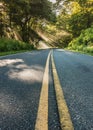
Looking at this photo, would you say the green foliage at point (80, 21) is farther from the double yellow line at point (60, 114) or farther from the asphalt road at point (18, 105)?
the double yellow line at point (60, 114)

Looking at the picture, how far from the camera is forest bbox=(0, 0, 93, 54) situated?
32438 mm

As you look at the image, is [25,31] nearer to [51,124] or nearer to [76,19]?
[76,19]

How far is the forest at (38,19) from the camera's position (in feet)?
106

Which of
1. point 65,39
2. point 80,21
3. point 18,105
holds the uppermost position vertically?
point 80,21

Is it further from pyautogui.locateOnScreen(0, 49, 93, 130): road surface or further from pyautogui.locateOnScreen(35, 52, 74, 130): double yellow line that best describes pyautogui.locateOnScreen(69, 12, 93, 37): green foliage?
pyautogui.locateOnScreen(35, 52, 74, 130): double yellow line

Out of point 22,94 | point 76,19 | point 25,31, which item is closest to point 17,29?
point 25,31

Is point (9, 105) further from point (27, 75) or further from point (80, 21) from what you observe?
point (80, 21)

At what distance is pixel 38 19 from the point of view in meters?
46.2

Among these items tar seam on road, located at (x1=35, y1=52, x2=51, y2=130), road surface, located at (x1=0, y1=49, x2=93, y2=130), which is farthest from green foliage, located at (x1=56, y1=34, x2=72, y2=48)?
tar seam on road, located at (x1=35, y1=52, x2=51, y2=130)

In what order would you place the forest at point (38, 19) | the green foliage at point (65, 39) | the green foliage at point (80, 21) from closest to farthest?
the forest at point (38, 19) → the green foliage at point (80, 21) → the green foliage at point (65, 39)

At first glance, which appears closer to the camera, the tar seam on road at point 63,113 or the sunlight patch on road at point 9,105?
the tar seam on road at point 63,113

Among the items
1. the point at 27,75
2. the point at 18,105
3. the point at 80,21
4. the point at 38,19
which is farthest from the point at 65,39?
the point at 18,105

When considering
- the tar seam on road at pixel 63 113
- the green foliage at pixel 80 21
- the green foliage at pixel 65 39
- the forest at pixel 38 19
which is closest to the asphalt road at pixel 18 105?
the tar seam on road at pixel 63 113

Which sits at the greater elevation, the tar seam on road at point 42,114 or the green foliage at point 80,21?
the green foliage at point 80,21
